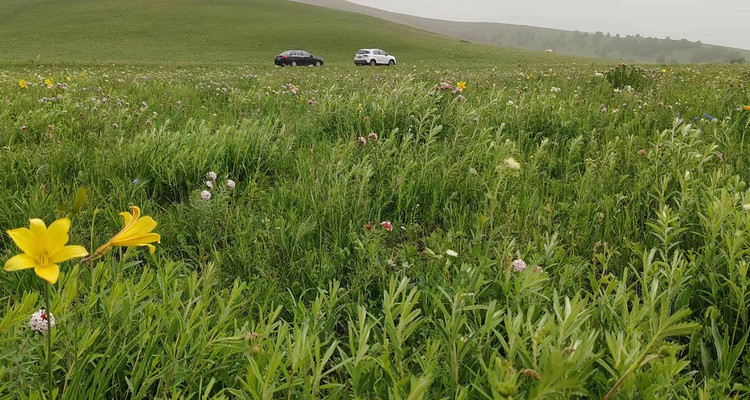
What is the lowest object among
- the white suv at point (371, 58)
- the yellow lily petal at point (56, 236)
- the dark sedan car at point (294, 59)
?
the dark sedan car at point (294, 59)

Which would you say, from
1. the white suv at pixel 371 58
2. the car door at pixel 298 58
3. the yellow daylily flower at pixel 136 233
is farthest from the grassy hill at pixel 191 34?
the yellow daylily flower at pixel 136 233

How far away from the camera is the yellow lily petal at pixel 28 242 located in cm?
85

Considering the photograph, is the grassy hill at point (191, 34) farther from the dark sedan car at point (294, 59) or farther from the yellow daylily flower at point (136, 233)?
the yellow daylily flower at point (136, 233)

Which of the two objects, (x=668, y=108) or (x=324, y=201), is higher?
(x=668, y=108)

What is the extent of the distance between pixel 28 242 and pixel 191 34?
5694 centimetres

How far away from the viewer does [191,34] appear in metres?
50.5

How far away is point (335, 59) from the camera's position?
41.6m

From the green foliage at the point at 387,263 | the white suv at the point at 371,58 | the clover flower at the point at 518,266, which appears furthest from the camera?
the white suv at the point at 371,58

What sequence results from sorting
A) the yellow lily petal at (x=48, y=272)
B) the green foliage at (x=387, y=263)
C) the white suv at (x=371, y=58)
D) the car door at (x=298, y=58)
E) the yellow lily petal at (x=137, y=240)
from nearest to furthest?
the yellow lily petal at (x=48, y=272), the yellow lily petal at (x=137, y=240), the green foliage at (x=387, y=263), the car door at (x=298, y=58), the white suv at (x=371, y=58)

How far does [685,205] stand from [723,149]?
1.64 m

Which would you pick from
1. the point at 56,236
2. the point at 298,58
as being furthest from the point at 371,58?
the point at 56,236

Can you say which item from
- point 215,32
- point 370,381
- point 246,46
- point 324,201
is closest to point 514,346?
point 370,381

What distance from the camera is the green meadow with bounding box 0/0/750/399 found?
1.24 m

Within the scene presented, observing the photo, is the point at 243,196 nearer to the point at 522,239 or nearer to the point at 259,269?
the point at 259,269
